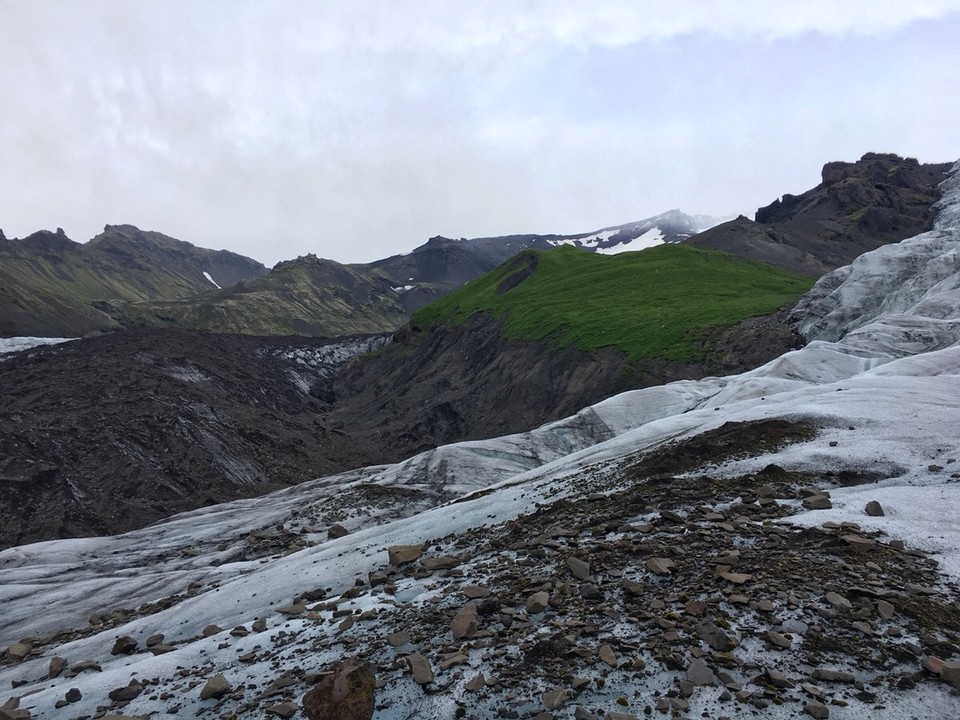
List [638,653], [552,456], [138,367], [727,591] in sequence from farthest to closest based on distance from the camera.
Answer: [138,367]
[552,456]
[727,591]
[638,653]

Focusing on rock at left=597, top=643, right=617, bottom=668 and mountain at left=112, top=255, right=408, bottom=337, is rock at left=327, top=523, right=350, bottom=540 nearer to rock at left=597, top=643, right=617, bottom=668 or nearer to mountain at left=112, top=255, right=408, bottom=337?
rock at left=597, top=643, right=617, bottom=668

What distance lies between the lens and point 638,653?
9.21 meters

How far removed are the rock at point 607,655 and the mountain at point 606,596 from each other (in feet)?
0.16

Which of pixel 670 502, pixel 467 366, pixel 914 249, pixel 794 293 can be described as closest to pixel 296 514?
pixel 670 502

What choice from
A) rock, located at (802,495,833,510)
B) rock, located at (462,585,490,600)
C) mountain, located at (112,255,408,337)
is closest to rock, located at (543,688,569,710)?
rock, located at (462,585,490,600)

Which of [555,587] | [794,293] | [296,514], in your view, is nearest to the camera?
[555,587]

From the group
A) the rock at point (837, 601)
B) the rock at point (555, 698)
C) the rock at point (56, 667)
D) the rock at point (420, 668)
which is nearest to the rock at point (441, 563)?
the rock at point (420, 668)

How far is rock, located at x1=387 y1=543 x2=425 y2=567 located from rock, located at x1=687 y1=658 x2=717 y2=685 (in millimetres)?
8366

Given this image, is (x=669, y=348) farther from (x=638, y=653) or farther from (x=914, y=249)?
(x=638, y=653)

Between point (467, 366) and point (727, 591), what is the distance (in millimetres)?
59669

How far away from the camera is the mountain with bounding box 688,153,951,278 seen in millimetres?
99562

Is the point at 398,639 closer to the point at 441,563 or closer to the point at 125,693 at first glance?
the point at 441,563

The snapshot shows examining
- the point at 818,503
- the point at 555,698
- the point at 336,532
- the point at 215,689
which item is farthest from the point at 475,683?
the point at 336,532

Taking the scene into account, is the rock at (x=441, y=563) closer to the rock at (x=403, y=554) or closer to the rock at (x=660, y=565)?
the rock at (x=403, y=554)
